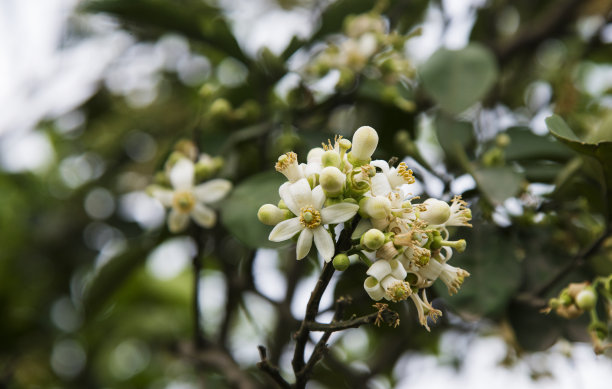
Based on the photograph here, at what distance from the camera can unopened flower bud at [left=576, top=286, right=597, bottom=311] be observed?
0.72 metres

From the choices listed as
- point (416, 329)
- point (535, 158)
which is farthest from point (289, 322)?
point (535, 158)

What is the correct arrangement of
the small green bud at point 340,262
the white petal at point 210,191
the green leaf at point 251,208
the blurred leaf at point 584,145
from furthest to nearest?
the white petal at point 210,191, the green leaf at point 251,208, the blurred leaf at point 584,145, the small green bud at point 340,262

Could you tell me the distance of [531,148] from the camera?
3.22ft

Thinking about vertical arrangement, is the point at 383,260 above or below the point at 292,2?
above

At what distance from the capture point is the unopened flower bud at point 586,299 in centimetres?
72

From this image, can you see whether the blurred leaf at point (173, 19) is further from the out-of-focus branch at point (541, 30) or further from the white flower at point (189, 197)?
the out-of-focus branch at point (541, 30)

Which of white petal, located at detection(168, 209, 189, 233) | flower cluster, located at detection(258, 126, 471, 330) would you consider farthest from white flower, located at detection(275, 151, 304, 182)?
white petal, located at detection(168, 209, 189, 233)

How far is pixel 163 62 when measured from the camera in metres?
1.90

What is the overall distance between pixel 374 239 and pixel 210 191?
0.49m

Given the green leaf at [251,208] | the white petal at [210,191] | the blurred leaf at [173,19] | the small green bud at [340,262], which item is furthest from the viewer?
the blurred leaf at [173,19]

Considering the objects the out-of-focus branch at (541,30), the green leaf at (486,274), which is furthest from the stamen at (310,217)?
the out-of-focus branch at (541,30)

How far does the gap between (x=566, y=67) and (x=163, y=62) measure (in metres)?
1.31

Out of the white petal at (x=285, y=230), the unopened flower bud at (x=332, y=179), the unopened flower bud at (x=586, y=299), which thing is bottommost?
the unopened flower bud at (x=586, y=299)

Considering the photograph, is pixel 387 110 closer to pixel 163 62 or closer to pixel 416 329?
pixel 416 329
